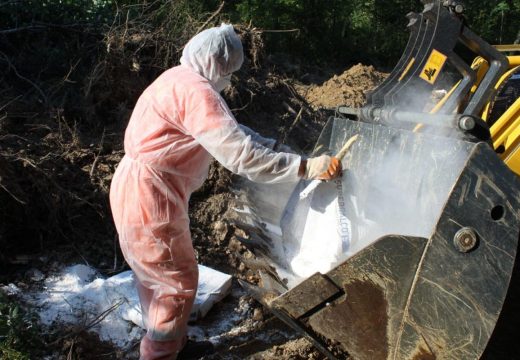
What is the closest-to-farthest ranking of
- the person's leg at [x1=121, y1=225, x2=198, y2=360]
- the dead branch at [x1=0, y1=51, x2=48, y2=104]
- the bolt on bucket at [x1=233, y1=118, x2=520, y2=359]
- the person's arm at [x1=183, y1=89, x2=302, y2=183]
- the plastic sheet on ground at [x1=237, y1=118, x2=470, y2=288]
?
the bolt on bucket at [x1=233, y1=118, x2=520, y2=359] → the person's arm at [x1=183, y1=89, x2=302, y2=183] → the plastic sheet on ground at [x1=237, y1=118, x2=470, y2=288] → the person's leg at [x1=121, y1=225, x2=198, y2=360] → the dead branch at [x1=0, y1=51, x2=48, y2=104]

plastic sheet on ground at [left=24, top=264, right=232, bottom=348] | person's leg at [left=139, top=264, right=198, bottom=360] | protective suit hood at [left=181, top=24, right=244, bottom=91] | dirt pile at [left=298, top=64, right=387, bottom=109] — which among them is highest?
protective suit hood at [left=181, top=24, right=244, bottom=91]

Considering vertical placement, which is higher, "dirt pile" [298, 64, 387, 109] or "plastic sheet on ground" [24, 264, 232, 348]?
"dirt pile" [298, 64, 387, 109]

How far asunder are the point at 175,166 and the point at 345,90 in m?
6.02

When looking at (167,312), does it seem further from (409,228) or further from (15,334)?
(409,228)

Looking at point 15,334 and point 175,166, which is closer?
point 175,166

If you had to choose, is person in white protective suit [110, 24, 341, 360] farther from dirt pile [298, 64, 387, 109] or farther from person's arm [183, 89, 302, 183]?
dirt pile [298, 64, 387, 109]

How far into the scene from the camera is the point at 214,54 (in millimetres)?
2908

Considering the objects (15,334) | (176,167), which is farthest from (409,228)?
(15,334)

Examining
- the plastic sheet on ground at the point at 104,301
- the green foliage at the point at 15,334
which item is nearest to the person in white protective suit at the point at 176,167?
the plastic sheet on ground at the point at 104,301

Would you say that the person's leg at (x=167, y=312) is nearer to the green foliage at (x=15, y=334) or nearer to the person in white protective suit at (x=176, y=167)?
the person in white protective suit at (x=176, y=167)

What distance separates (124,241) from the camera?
3.06 meters

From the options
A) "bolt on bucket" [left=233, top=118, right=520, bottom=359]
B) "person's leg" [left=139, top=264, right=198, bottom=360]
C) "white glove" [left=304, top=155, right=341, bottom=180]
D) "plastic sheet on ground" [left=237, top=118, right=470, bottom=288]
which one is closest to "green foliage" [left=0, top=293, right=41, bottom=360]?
"person's leg" [left=139, top=264, right=198, bottom=360]

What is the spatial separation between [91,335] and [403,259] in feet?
7.00

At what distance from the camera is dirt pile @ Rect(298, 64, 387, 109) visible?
815cm
